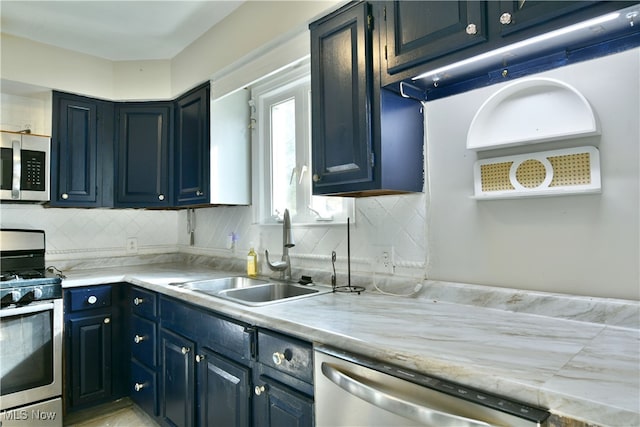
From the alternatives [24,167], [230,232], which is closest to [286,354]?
[230,232]

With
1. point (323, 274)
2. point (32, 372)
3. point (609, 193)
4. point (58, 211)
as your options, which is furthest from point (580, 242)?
point (58, 211)

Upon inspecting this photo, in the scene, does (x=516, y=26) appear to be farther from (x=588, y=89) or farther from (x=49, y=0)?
(x=49, y=0)

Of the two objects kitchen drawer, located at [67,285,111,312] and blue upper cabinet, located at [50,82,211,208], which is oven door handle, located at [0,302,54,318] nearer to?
kitchen drawer, located at [67,285,111,312]

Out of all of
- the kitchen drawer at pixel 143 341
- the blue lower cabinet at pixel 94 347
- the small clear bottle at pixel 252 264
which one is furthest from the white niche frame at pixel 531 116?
the blue lower cabinet at pixel 94 347

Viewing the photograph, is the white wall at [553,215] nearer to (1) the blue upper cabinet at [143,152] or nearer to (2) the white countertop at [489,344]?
(2) the white countertop at [489,344]

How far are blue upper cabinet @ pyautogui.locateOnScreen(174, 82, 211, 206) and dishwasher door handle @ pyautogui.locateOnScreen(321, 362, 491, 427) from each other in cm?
176

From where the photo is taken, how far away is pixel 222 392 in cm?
168

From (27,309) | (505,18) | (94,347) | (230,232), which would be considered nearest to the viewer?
(505,18)

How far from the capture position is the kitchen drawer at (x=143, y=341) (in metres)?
2.26

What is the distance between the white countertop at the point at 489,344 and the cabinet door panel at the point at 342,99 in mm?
554

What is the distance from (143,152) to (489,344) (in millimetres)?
2756

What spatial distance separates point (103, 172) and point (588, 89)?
3.00 m

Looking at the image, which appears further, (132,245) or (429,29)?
(132,245)

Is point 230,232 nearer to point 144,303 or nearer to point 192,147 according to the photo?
point 192,147
